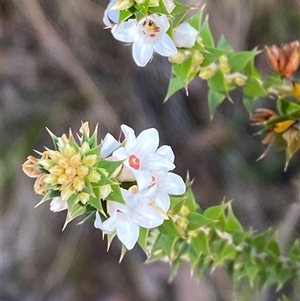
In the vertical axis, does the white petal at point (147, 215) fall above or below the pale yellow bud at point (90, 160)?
below

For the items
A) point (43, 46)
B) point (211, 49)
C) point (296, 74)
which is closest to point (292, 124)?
point (211, 49)

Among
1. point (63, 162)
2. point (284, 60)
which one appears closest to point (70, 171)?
point (63, 162)

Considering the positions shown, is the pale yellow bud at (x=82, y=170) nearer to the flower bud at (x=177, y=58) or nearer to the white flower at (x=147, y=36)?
the white flower at (x=147, y=36)

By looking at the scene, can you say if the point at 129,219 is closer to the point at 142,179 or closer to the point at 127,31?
the point at 142,179

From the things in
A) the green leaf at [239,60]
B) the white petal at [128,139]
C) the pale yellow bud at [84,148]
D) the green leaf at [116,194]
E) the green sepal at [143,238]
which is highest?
the pale yellow bud at [84,148]

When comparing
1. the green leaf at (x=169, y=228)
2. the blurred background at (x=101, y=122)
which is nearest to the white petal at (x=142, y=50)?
the green leaf at (x=169, y=228)

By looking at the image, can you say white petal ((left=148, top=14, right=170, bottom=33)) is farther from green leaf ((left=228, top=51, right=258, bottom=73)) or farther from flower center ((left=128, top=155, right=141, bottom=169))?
green leaf ((left=228, top=51, right=258, bottom=73))

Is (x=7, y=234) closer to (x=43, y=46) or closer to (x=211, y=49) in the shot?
(x=43, y=46)
